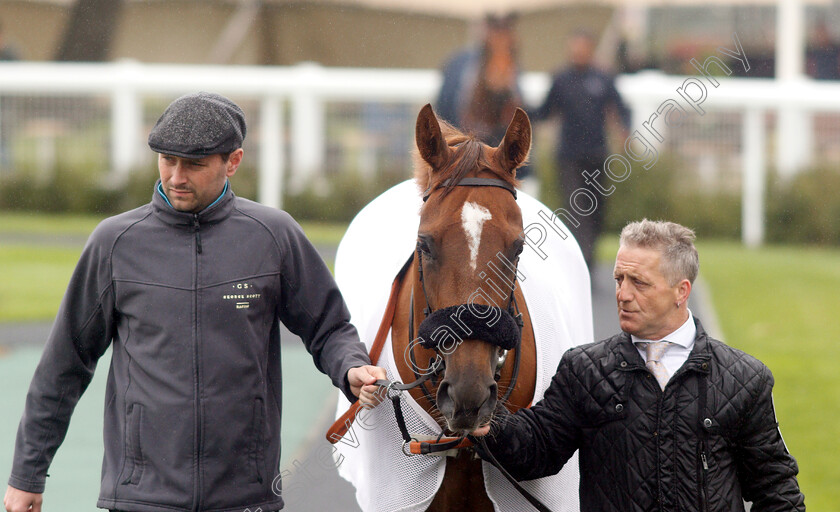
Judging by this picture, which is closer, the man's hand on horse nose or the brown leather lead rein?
the man's hand on horse nose

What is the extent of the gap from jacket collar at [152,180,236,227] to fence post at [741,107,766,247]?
392 inches

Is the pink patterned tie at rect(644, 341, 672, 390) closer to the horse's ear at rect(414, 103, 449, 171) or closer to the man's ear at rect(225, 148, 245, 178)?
the horse's ear at rect(414, 103, 449, 171)

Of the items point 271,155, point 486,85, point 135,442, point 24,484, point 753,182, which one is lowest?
point 24,484

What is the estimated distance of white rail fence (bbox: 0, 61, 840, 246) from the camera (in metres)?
11.9

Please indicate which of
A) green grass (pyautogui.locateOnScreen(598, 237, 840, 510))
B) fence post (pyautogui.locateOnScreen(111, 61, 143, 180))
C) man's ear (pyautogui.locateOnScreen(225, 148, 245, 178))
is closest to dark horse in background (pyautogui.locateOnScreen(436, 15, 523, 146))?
green grass (pyautogui.locateOnScreen(598, 237, 840, 510))

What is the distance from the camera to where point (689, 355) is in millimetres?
2551

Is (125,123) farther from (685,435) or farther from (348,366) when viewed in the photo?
(685,435)

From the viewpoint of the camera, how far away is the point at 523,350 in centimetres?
295

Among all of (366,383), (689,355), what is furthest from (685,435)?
(366,383)

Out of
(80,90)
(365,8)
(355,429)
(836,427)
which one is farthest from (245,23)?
(355,429)

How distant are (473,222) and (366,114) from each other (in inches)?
398

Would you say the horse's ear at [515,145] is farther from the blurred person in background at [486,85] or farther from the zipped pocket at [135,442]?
the blurred person in background at [486,85]

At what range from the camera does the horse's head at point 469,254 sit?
250cm

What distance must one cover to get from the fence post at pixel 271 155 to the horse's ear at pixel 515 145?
8.98m
